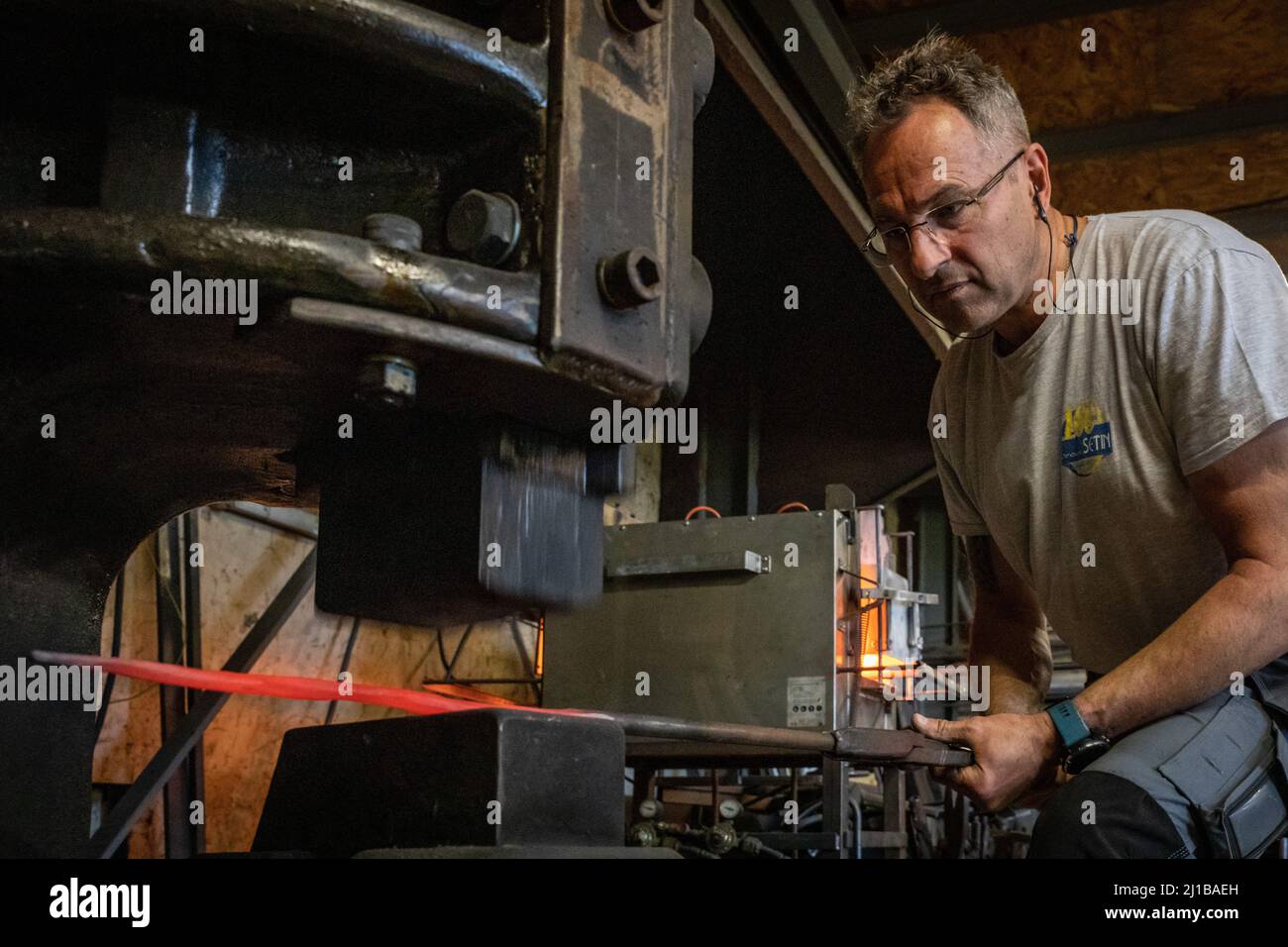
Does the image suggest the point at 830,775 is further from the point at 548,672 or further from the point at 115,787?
the point at 115,787

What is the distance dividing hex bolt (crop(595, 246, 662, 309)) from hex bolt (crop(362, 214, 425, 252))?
127mm

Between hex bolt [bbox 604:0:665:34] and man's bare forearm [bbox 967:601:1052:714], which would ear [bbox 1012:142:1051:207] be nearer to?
man's bare forearm [bbox 967:601:1052:714]

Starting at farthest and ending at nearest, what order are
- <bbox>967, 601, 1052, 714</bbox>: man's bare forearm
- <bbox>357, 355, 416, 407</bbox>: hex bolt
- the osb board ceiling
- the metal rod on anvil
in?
the osb board ceiling, <bbox>967, 601, 1052, 714</bbox>: man's bare forearm, the metal rod on anvil, <bbox>357, 355, 416, 407</bbox>: hex bolt

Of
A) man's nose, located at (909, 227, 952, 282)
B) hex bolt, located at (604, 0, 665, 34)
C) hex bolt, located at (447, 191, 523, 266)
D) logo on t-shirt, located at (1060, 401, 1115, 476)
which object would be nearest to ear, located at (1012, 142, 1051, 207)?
man's nose, located at (909, 227, 952, 282)

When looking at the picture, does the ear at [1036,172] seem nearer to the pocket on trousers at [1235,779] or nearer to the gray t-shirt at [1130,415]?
the gray t-shirt at [1130,415]

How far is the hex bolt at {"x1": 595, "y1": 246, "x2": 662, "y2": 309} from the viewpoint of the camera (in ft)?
2.65

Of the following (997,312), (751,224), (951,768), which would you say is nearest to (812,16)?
(751,224)

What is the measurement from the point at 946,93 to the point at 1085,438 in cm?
52

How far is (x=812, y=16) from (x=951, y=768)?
2314mm

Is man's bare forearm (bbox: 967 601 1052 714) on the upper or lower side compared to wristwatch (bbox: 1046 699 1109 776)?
upper

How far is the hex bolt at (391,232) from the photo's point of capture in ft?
2.52

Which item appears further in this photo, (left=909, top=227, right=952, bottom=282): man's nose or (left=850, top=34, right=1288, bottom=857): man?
(left=909, top=227, right=952, bottom=282): man's nose

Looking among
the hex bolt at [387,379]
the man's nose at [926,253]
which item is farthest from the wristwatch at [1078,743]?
the hex bolt at [387,379]
